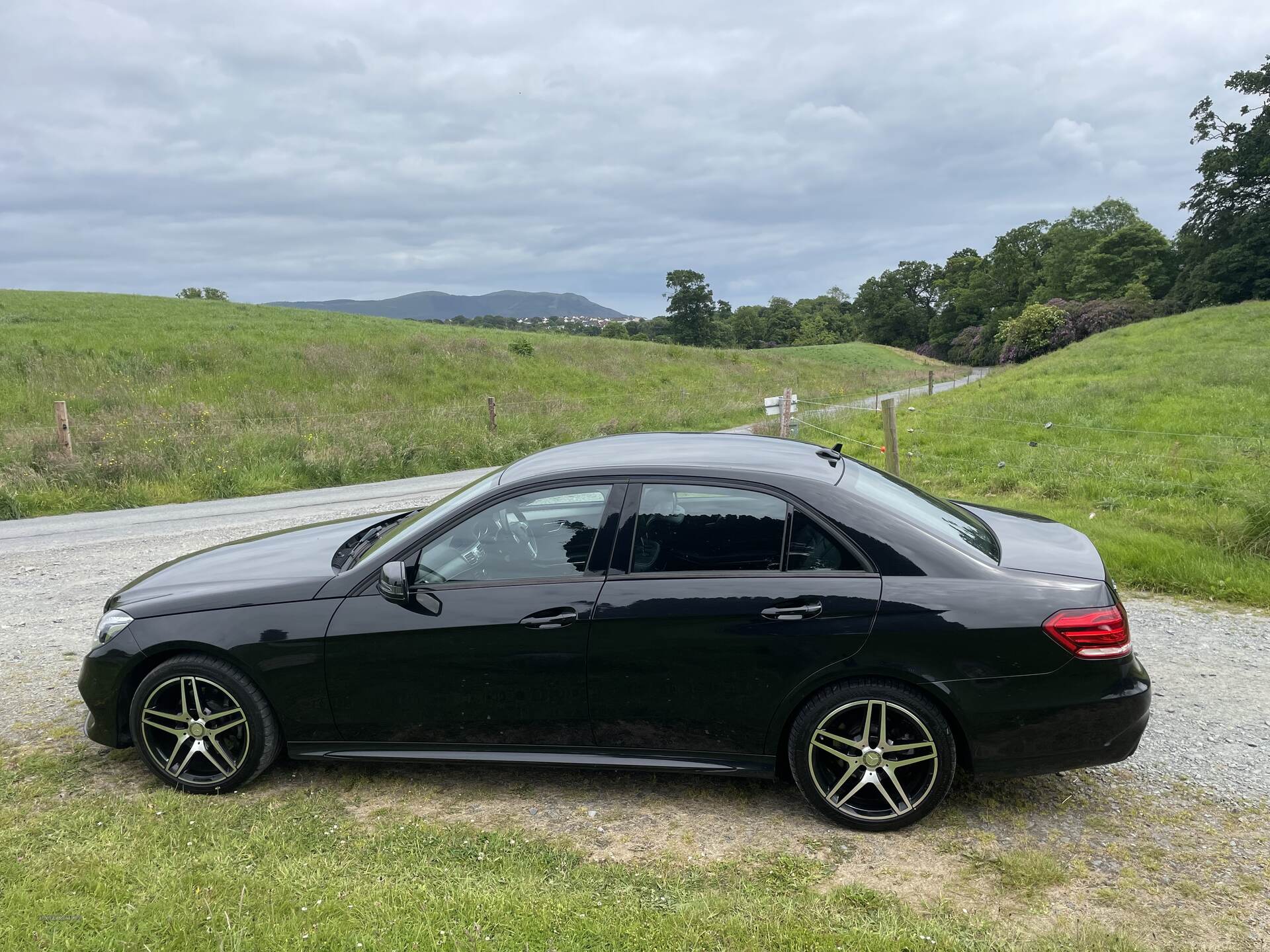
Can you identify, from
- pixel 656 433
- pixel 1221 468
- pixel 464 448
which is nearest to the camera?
pixel 656 433

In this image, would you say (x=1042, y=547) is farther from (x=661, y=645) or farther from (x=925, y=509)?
(x=661, y=645)

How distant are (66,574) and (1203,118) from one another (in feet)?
244

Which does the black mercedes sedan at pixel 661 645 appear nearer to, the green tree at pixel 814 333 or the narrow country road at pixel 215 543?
the narrow country road at pixel 215 543

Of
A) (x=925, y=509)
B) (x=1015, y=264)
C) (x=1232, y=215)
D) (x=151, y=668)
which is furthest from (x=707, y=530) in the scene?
(x=1015, y=264)

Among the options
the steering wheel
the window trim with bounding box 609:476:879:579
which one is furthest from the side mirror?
the window trim with bounding box 609:476:879:579

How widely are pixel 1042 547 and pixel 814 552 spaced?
1.22 metres

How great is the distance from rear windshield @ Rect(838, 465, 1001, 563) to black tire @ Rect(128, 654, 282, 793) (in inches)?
112

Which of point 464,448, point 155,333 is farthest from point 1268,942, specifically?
point 155,333

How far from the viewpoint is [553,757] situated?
11.6 feet

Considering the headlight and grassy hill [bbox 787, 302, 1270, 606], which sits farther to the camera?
grassy hill [bbox 787, 302, 1270, 606]

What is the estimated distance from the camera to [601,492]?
3.60 m

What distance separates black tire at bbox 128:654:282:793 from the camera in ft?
11.8

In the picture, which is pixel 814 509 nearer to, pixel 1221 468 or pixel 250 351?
pixel 1221 468

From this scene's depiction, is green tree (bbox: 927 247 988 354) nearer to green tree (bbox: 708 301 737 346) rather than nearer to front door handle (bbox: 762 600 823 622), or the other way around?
green tree (bbox: 708 301 737 346)
